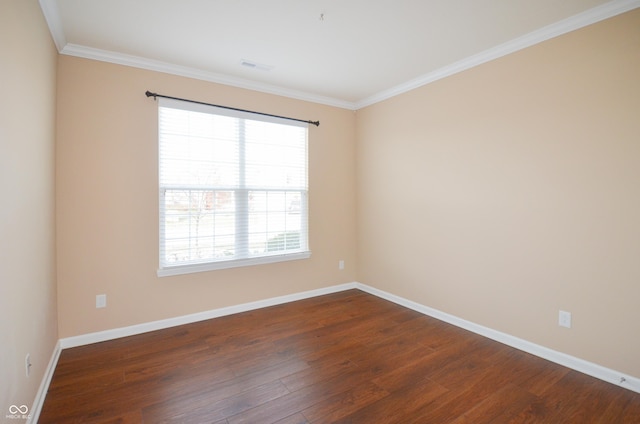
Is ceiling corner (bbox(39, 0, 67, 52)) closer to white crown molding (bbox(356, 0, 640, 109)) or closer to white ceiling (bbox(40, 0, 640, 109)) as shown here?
white ceiling (bbox(40, 0, 640, 109))

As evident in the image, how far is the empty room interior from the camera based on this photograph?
1973 millimetres

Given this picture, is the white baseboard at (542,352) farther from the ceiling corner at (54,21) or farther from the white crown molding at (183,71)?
the ceiling corner at (54,21)

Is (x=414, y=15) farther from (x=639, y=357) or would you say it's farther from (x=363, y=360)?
(x=639, y=357)

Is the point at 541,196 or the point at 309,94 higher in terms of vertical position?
the point at 309,94

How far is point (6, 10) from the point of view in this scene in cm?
141

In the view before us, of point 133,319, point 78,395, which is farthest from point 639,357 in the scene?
point 133,319

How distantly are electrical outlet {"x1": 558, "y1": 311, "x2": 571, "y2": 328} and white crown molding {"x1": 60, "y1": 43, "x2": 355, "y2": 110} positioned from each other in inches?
135

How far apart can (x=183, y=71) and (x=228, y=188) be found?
4.21ft

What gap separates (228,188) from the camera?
3432mm

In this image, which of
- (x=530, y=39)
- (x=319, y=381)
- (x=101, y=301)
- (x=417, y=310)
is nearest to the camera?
(x=319, y=381)

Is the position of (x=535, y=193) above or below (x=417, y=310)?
above

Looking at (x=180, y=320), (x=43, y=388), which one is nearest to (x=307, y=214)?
(x=180, y=320)

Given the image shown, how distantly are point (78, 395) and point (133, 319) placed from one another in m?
0.97

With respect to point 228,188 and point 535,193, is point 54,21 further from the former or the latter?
point 535,193
